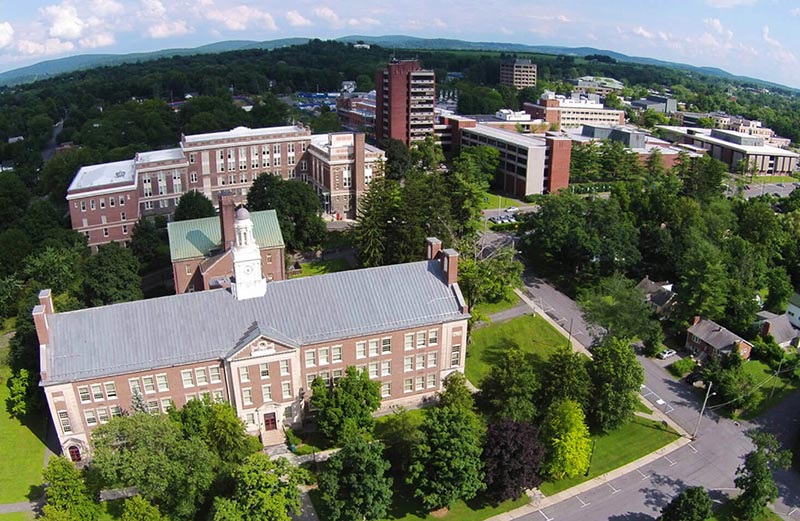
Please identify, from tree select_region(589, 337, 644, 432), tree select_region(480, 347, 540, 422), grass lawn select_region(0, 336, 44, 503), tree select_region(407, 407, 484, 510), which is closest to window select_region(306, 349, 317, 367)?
tree select_region(407, 407, 484, 510)

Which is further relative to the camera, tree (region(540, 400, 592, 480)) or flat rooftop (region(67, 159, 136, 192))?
flat rooftop (region(67, 159, 136, 192))

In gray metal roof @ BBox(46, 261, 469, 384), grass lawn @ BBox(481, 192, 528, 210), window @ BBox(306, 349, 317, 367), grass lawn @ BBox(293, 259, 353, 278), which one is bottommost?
grass lawn @ BBox(293, 259, 353, 278)

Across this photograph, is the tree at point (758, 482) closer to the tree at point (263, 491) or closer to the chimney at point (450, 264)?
the chimney at point (450, 264)

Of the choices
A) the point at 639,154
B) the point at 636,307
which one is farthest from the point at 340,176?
the point at 639,154

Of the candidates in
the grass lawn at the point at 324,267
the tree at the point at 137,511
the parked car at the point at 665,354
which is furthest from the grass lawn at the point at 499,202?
the tree at the point at 137,511

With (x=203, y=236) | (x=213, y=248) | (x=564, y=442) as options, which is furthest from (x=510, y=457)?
(x=203, y=236)

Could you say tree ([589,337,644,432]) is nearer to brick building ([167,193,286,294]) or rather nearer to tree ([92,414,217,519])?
tree ([92,414,217,519])
